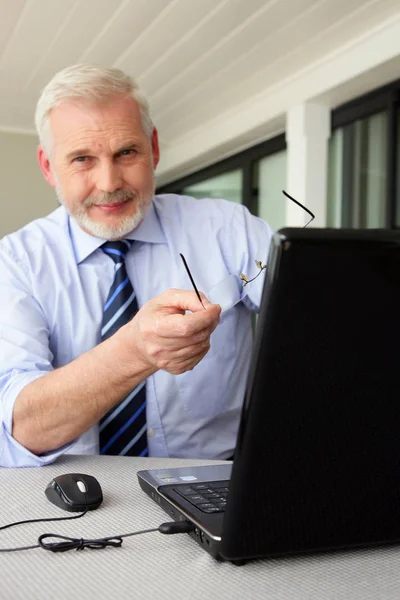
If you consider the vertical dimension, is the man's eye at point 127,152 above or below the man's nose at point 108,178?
above

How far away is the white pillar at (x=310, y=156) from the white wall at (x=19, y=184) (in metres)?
2.57

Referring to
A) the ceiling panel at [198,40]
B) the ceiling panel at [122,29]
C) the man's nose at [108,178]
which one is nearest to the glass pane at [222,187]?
the ceiling panel at [198,40]

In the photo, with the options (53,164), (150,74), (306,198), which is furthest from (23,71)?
(53,164)

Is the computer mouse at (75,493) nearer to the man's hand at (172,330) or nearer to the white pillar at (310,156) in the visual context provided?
the man's hand at (172,330)

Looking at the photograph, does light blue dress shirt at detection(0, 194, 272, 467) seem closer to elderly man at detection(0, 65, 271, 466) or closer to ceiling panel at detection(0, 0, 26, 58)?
elderly man at detection(0, 65, 271, 466)

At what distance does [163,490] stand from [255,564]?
21cm

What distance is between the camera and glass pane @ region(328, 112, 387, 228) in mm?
3721

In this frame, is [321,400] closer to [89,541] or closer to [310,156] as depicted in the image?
[89,541]

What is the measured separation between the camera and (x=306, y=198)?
385 cm

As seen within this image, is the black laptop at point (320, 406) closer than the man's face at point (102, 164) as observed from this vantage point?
Yes

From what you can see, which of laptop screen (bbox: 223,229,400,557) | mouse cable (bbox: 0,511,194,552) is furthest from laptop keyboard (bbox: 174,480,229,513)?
laptop screen (bbox: 223,229,400,557)

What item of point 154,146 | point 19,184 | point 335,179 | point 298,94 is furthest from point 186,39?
point 19,184

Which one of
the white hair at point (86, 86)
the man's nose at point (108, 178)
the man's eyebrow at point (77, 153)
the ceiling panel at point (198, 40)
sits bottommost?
the man's nose at point (108, 178)

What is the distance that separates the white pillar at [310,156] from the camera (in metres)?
3.84
